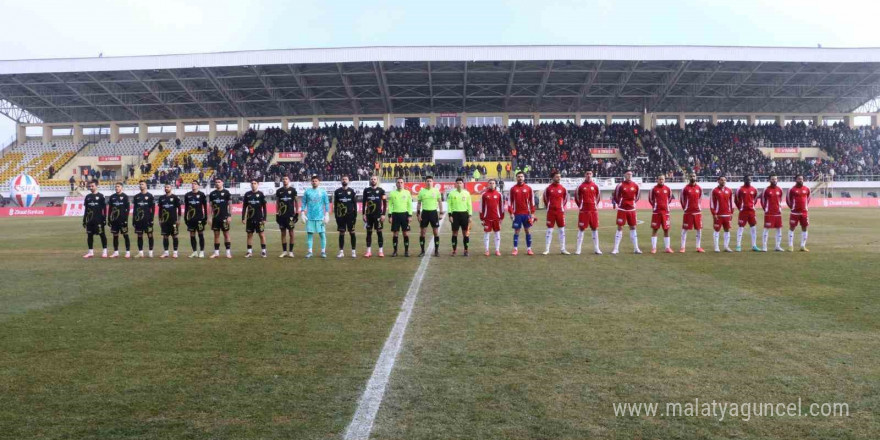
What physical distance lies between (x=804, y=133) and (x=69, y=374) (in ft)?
208

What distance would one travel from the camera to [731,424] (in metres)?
3.95

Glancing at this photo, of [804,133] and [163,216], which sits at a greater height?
[804,133]

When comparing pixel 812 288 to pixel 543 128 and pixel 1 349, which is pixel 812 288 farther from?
pixel 543 128

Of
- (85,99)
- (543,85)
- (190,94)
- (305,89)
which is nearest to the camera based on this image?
(543,85)

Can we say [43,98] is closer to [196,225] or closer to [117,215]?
[117,215]

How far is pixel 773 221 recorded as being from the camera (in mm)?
15555

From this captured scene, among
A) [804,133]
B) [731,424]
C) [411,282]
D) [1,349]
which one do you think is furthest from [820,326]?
[804,133]

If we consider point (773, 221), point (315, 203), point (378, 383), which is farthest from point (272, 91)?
point (378, 383)

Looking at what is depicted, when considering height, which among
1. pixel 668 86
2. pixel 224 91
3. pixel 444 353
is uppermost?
pixel 224 91

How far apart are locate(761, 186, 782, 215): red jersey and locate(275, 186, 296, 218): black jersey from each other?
1182 cm

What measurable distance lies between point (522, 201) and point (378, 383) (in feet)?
34.1

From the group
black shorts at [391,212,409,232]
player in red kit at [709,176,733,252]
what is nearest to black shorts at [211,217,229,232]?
black shorts at [391,212,409,232]

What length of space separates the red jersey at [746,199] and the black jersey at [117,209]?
1542 cm

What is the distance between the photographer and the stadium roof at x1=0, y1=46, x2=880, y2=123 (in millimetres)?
45438
